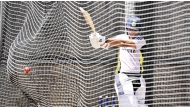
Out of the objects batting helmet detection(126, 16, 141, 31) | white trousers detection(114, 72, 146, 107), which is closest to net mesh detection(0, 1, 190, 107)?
batting helmet detection(126, 16, 141, 31)

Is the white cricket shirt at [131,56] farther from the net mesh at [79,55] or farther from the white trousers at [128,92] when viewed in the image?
the net mesh at [79,55]

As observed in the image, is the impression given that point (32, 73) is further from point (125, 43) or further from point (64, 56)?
point (125, 43)

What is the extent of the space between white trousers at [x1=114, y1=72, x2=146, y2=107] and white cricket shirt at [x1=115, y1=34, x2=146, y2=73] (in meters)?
0.10

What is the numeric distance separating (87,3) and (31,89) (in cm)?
142

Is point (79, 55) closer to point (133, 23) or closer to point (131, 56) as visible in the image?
point (131, 56)

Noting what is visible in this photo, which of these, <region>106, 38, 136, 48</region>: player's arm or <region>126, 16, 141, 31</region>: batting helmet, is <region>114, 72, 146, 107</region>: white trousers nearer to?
<region>106, 38, 136, 48</region>: player's arm

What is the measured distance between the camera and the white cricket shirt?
5672 mm

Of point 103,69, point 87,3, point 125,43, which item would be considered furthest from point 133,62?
point 87,3

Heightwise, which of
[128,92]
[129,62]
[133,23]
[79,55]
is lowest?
[128,92]

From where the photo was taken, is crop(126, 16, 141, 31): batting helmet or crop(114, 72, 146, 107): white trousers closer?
crop(114, 72, 146, 107): white trousers

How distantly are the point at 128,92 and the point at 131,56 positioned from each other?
1.58 ft

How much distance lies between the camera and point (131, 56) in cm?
580

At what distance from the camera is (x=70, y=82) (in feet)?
21.0

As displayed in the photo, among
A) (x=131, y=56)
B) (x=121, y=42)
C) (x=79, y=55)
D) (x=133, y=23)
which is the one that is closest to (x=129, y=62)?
(x=131, y=56)
